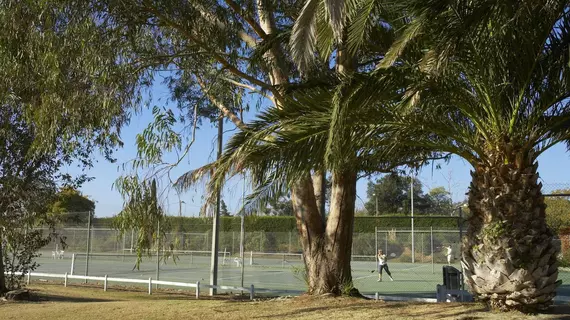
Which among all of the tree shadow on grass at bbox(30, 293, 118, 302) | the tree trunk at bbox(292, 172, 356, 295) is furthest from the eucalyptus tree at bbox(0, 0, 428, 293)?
the tree shadow on grass at bbox(30, 293, 118, 302)

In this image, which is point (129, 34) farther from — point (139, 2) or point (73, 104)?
point (73, 104)

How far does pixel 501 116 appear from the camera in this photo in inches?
330

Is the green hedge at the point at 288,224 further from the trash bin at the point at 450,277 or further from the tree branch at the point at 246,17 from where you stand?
the tree branch at the point at 246,17

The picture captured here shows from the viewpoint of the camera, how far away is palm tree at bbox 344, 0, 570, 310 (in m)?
7.86

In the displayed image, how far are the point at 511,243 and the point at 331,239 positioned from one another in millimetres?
4074

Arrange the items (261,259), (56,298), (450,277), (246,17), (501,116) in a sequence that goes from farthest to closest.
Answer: (261,259)
(56,298)
(450,277)
(246,17)
(501,116)

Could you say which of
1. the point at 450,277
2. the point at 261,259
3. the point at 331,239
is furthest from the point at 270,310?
the point at 261,259

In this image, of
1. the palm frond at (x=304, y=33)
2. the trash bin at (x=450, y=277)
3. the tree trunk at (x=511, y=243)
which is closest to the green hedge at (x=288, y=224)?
the trash bin at (x=450, y=277)

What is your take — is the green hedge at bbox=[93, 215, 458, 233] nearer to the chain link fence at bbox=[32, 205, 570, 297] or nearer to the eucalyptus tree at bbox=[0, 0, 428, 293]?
the chain link fence at bbox=[32, 205, 570, 297]

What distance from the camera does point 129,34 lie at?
1204 centimetres

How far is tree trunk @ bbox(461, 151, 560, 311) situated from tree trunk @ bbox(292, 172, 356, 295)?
127 inches

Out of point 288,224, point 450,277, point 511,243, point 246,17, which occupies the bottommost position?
point 450,277

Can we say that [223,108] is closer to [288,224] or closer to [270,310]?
[270,310]

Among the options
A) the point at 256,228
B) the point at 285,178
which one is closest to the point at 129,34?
the point at 285,178
